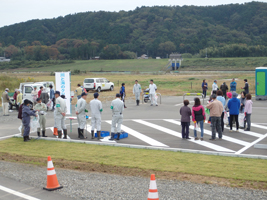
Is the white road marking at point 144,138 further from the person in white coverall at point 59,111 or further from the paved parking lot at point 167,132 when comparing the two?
the person in white coverall at point 59,111

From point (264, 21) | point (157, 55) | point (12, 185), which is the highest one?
point (264, 21)

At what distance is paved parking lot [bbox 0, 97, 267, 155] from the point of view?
11172mm

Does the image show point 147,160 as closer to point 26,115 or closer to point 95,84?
point 26,115

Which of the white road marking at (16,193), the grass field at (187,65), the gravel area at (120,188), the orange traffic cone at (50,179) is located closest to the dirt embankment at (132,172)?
the gravel area at (120,188)

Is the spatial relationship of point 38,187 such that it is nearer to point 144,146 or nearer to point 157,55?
point 144,146

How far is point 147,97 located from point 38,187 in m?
18.0

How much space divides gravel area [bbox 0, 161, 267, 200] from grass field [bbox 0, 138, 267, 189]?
63 cm

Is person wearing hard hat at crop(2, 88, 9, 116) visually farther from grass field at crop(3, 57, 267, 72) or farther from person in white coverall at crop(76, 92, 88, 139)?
grass field at crop(3, 57, 267, 72)

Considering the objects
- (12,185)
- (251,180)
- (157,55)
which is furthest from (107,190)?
(157,55)

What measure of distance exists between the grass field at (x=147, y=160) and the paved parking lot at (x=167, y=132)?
3.91 feet

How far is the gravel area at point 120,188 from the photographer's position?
6.68 metres

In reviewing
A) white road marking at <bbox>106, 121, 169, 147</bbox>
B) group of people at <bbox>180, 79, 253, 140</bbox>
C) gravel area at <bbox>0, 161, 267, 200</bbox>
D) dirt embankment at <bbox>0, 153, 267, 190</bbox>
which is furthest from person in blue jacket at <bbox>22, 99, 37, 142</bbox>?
group of people at <bbox>180, 79, 253, 140</bbox>

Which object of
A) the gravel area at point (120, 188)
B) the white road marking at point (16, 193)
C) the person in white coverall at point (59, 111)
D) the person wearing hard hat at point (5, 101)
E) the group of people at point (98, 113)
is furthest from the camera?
the person wearing hard hat at point (5, 101)

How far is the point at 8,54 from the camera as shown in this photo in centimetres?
17775
